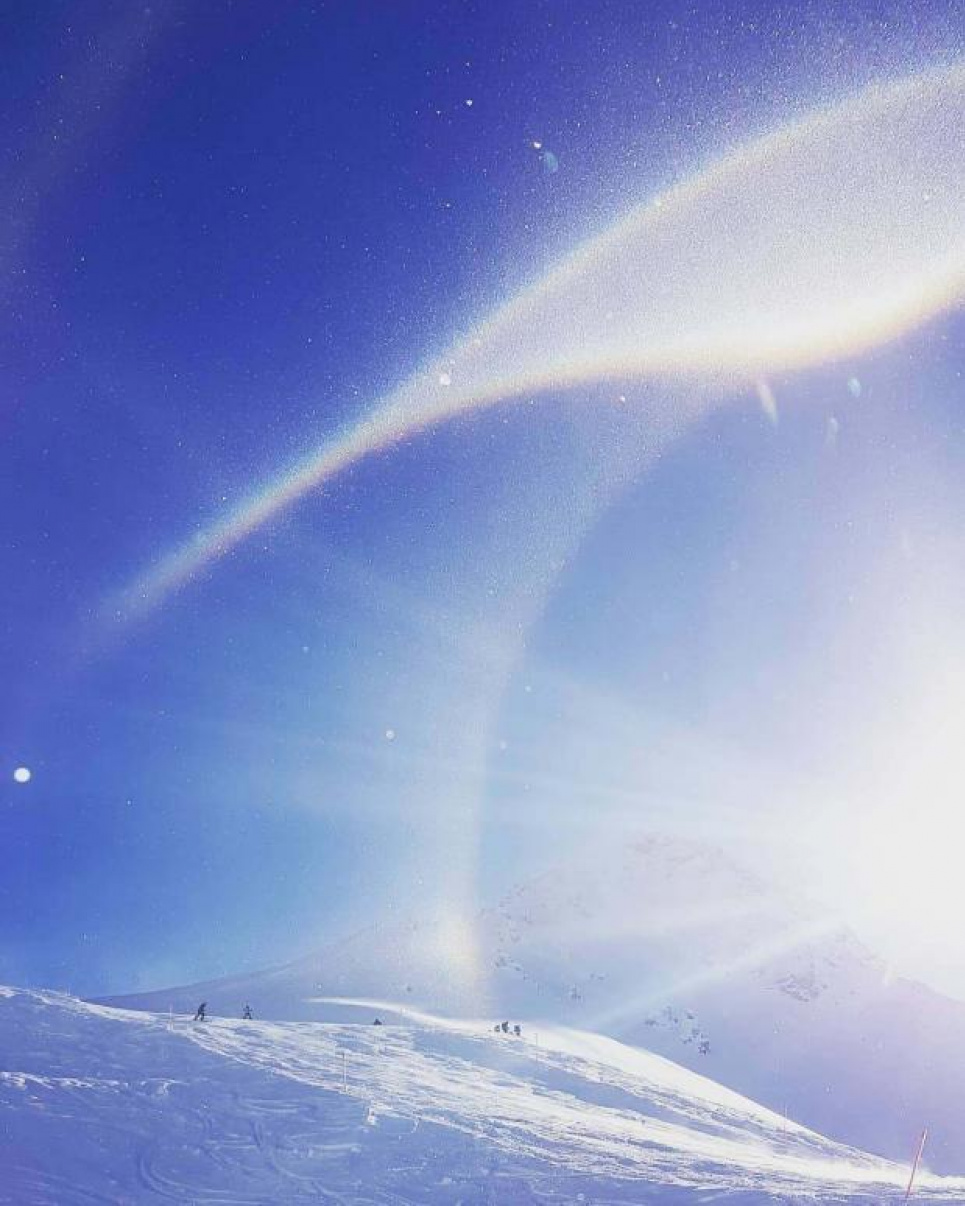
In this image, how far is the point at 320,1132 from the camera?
19.8 meters

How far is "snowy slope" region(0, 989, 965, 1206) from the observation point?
16.7m

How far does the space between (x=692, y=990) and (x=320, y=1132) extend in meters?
92.9

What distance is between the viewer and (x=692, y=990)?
10175 centimetres

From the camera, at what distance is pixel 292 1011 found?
58094mm

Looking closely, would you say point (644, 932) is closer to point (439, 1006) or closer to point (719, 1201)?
point (439, 1006)

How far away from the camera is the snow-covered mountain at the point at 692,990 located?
7206cm

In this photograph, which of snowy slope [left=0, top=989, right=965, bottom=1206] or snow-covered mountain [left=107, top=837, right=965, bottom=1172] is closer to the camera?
snowy slope [left=0, top=989, right=965, bottom=1206]

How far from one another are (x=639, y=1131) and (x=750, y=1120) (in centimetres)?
1143

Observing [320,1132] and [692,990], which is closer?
[320,1132]

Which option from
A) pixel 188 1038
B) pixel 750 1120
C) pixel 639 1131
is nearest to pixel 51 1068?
pixel 188 1038

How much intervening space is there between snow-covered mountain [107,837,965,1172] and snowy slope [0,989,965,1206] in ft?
95.8

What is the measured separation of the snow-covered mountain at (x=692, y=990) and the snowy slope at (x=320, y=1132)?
29.2 meters

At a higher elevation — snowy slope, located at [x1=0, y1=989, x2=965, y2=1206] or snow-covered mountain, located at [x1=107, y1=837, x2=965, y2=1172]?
snow-covered mountain, located at [x1=107, y1=837, x2=965, y2=1172]

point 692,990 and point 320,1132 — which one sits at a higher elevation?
point 692,990
